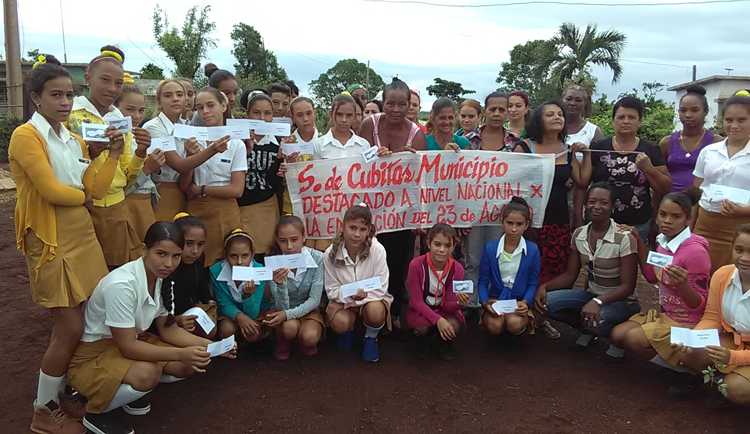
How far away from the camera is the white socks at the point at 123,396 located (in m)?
3.37

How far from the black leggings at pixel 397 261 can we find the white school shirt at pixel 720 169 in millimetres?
2475

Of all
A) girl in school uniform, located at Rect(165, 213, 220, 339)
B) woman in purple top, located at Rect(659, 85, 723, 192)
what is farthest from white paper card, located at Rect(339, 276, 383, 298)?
woman in purple top, located at Rect(659, 85, 723, 192)

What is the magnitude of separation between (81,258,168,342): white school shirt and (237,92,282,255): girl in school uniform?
130 cm

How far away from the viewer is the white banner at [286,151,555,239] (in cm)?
506

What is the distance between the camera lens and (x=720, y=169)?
429 cm

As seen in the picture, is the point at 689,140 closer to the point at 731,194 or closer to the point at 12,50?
the point at 731,194

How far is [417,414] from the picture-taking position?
12.3 ft

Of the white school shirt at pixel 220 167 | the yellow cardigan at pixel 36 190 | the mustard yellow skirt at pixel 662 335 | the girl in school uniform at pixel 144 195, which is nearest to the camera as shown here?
the yellow cardigan at pixel 36 190

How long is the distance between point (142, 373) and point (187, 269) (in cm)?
93

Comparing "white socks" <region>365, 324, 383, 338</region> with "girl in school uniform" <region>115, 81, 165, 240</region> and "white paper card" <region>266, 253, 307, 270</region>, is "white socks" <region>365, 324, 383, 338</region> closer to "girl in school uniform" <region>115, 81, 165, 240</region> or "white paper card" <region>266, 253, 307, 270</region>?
"white paper card" <region>266, 253, 307, 270</region>

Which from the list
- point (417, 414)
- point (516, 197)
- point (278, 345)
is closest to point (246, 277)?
point (278, 345)

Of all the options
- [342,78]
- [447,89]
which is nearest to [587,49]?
[447,89]

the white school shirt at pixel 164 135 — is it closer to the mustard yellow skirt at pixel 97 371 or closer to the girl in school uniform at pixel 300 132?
the girl in school uniform at pixel 300 132

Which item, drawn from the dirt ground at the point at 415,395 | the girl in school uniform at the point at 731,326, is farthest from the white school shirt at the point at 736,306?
the dirt ground at the point at 415,395
